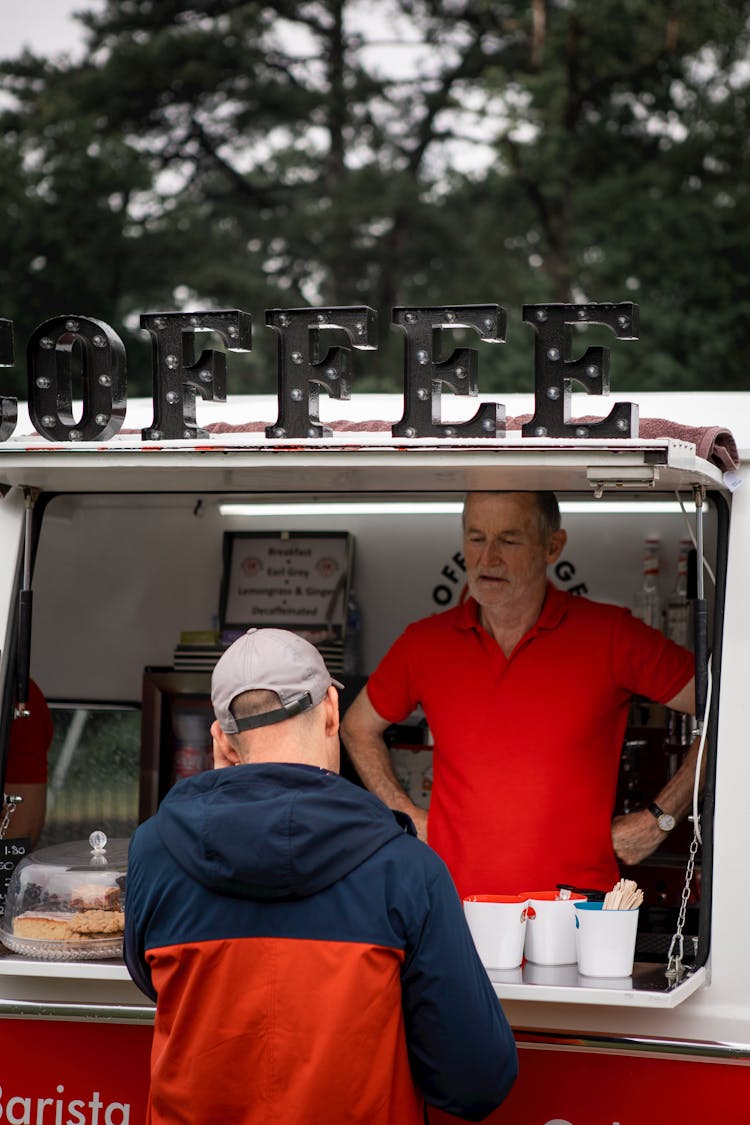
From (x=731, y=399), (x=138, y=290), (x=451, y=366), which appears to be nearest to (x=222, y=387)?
(x=451, y=366)

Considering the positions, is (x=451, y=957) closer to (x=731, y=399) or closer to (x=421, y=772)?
(x=731, y=399)

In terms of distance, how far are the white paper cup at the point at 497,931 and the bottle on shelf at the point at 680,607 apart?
217 cm

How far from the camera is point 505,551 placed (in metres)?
4.17

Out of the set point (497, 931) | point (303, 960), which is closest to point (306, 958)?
point (303, 960)

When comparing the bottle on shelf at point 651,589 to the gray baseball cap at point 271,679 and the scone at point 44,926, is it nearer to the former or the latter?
the scone at point 44,926

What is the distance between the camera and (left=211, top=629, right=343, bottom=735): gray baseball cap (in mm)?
2666

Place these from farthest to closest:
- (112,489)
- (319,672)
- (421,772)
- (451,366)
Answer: (421,772), (112,489), (451,366), (319,672)

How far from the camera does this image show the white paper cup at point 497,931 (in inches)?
130

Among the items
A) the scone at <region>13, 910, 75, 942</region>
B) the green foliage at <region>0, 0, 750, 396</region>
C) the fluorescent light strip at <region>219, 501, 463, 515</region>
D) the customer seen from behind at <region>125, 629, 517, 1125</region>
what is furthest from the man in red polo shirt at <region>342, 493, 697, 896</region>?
the green foliage at <region>0, 0, 750, 396</region>

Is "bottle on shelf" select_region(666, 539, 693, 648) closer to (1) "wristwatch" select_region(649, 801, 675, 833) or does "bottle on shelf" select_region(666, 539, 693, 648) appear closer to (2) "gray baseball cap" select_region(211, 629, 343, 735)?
(1) "wristwatch" select_region(649, 801, 675, 833)

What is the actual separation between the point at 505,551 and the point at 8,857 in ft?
5.27

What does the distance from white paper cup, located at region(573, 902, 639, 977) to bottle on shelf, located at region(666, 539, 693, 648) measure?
2.12m

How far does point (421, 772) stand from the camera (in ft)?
17.4

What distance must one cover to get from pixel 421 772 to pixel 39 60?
15.0 m
